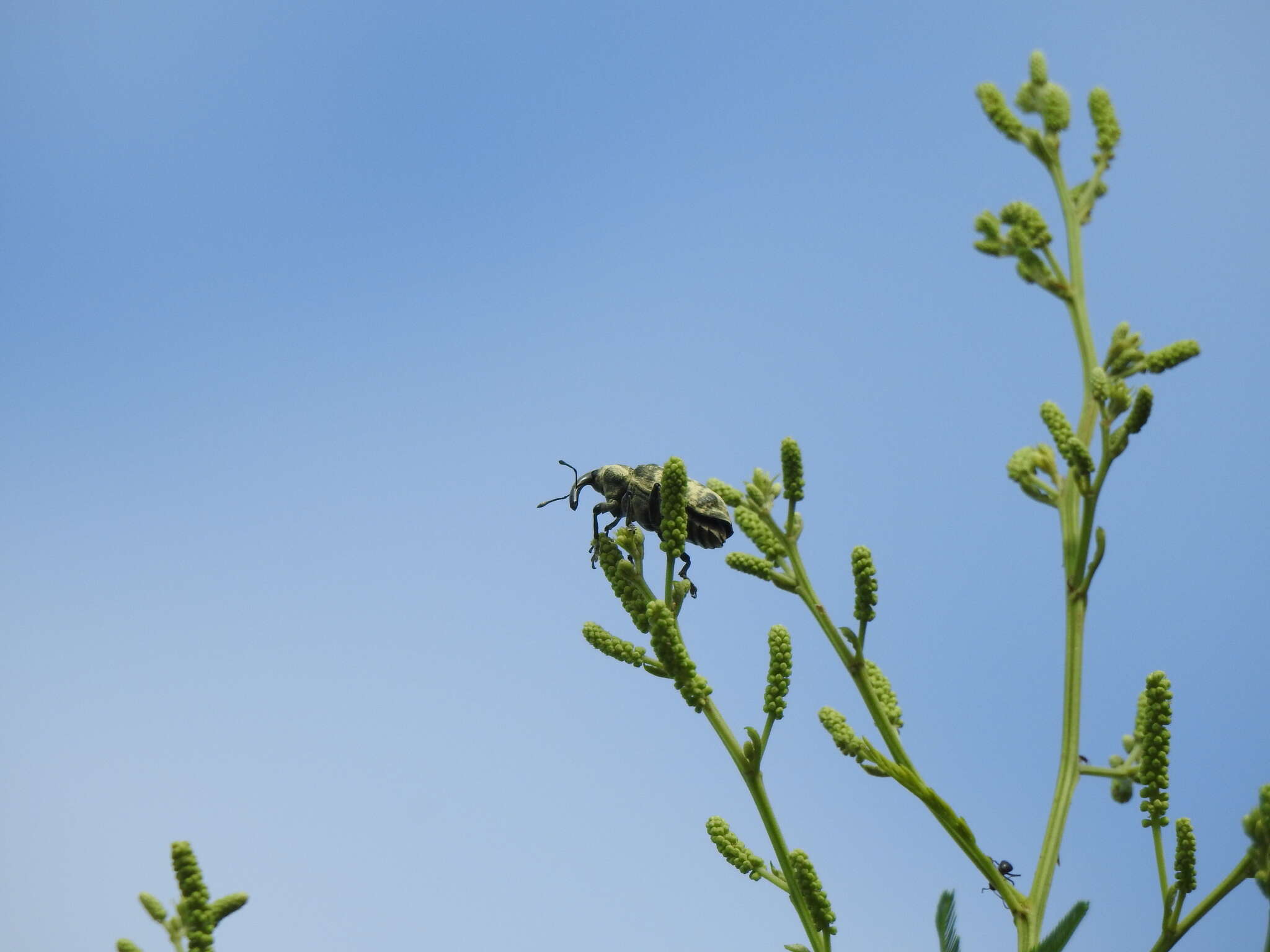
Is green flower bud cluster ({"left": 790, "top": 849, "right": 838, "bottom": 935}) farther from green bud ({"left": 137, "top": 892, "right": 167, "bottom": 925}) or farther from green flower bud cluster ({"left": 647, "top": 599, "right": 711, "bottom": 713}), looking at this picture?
green bud ({"left": 137, "top": 892, "right": 167, "bottom": 925})

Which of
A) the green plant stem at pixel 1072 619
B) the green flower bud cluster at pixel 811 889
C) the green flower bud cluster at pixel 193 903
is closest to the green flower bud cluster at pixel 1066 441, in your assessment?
the green plant stem at pixel 1072 619

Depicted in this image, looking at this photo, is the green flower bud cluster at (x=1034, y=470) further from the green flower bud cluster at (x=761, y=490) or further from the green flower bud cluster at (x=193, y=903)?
the green flower bud cluster at (x=193, y=903)

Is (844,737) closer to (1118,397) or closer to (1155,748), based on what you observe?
(1155,748)

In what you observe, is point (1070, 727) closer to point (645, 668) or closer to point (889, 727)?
point (889, 727)

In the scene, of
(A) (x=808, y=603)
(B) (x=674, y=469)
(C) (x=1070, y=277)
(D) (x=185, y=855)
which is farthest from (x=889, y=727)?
(D) (x=185, y=855)

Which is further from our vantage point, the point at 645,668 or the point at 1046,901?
the point at 645,668

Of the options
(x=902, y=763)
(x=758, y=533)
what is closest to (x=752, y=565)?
(x=758, y=533)
